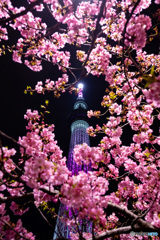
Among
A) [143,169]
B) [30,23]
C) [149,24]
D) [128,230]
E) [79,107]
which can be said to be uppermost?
[79,107]

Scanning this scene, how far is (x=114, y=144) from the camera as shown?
22.9ft

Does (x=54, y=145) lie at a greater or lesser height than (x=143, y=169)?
greater

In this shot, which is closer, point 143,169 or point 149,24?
point 149,24

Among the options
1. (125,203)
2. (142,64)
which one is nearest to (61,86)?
(142,64)

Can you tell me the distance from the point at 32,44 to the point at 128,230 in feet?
18.4

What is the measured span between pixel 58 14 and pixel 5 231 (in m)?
5.55

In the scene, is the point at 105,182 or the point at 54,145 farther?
the point at 54,145

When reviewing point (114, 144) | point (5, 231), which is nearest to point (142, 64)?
point (114, 144)

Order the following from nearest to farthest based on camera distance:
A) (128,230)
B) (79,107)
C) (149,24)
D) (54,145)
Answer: (128,230) < (149,24) < (54,145) < (79,107)

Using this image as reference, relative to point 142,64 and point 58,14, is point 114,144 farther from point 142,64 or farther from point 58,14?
point 58,14

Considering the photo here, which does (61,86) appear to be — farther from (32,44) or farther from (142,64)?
(142,64)

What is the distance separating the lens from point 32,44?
5.55 meters

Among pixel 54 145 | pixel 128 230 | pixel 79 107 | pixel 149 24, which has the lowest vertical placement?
pixel 128 230

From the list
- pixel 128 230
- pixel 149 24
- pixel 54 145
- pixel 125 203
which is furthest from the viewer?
pixel 125 203
